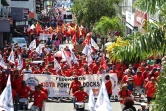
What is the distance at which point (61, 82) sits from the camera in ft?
68.9

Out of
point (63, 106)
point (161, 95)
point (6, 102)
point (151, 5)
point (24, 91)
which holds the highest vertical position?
point (151, 5)

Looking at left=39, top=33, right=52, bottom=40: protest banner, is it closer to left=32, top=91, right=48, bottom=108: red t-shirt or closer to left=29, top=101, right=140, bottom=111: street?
left=29, top=101, right=140, bottom=111: street

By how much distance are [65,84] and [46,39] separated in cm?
2564

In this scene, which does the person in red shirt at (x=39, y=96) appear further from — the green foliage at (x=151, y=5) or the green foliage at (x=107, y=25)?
the green foliage at (x=107, y=25)

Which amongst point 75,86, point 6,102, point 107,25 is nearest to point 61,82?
point 75,86

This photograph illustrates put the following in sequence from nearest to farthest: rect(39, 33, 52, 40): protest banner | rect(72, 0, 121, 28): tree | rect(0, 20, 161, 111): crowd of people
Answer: rect(0, 20, 161, 111): crowd of people → rect(39, 33, 52, 40): protest banner → rect(72, 0, 121, 28): tree

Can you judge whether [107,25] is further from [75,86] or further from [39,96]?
[39,96]

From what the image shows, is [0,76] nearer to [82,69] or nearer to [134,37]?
[82,69]

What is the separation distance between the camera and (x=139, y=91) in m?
21.1

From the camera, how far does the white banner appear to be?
21.0m

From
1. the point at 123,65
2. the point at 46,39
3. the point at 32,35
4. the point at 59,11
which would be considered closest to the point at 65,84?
the point at 123,65

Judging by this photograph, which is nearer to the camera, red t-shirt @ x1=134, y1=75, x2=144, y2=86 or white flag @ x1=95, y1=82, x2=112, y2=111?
white flag @ x1=95, y1=82, x2=112, y2=111

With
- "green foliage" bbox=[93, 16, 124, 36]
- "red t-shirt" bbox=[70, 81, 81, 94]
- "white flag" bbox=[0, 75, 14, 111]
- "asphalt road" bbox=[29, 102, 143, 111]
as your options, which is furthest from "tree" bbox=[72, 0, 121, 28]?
"white flag" bbox=[0, 75, 14, 111]

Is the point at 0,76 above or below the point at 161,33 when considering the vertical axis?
below
